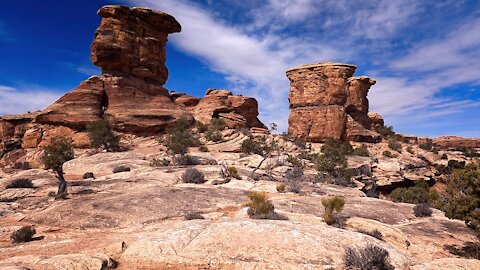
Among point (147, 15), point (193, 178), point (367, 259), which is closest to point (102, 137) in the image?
point (147, 15)

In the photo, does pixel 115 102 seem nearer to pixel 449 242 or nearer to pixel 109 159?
pixel 109 159

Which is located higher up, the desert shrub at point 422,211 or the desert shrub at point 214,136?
the desert shrub at point 214,136

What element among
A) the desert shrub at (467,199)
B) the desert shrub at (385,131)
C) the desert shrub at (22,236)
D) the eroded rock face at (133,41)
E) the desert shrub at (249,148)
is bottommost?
the desert shrub at (22,236)

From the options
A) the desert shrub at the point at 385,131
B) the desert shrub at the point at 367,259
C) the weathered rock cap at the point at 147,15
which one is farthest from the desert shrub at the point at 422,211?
the desert shrub at the point at 385,131

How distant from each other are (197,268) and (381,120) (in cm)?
7602

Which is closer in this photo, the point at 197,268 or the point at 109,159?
the point at 197,268

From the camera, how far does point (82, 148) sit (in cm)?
4147

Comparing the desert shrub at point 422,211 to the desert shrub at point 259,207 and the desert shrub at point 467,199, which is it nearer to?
the desert shrub at point 467,199

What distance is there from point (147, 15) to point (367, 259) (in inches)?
1995

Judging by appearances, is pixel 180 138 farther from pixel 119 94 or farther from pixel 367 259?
pixel 367 259

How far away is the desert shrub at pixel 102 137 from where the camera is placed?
39125 millimetres

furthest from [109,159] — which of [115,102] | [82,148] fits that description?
[115,102]

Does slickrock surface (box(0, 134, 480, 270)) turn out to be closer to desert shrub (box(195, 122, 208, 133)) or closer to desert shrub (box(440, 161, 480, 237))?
desert shrub (box(440, 161, 480, 237))

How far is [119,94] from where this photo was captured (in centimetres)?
4644
